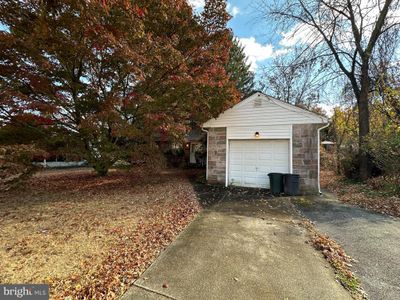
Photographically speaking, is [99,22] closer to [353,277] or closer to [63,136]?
[63,136]

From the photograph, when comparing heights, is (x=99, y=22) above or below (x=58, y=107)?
above

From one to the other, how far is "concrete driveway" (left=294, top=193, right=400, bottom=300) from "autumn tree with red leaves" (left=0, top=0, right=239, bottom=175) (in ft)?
16.8

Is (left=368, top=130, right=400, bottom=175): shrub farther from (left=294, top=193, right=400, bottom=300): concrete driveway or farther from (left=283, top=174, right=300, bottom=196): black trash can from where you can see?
(left=283, top=174, right=300, bottom=196): black trash can

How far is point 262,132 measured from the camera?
8242mm

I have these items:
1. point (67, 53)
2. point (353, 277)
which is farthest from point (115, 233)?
point (67, 53)

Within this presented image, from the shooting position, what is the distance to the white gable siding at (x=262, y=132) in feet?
26.0

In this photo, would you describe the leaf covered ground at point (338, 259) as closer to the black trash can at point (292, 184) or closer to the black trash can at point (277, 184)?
the black trash can at point (292, 184)

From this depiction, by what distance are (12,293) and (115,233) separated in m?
1.61

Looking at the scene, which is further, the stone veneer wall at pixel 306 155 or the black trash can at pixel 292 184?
the stone veneer wall at pixel 306 155

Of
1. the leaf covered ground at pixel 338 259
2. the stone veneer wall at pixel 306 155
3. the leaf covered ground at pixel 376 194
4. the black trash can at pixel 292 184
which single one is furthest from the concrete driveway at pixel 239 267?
the stone veneer wall at pixel 306 155

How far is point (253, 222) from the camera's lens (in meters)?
4.62

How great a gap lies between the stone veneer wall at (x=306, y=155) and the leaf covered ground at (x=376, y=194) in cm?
103

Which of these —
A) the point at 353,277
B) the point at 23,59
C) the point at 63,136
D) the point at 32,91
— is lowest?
the point at 353,277

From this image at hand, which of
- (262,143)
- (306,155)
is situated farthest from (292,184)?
(262,143)
